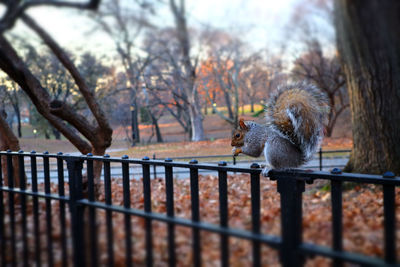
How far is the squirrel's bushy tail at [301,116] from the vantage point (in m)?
1.42

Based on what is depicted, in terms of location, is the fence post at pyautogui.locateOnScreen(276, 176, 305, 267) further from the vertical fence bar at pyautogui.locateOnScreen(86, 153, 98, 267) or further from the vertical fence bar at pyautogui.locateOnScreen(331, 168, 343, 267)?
the vertical fence bar at pyautogui.locateOnScreen(86, 153, 98, 267)

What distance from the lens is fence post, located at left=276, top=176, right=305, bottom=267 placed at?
1.16 metres

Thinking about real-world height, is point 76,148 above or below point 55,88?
below

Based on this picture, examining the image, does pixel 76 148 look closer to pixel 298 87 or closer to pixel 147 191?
pixel 147 191

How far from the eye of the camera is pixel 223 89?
565 cm

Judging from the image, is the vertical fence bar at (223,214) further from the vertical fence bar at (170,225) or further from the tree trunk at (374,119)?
the tree trunk at (374,119)

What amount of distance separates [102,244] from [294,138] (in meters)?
1.02

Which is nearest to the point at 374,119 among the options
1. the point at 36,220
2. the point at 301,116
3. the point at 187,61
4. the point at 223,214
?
the point at 187,61

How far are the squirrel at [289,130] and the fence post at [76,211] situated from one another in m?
0.88

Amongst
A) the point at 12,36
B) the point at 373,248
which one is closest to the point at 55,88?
the point at 12,36

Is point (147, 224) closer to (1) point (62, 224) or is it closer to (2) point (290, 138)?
(1) point (62, 224)

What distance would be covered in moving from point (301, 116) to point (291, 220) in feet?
1.38

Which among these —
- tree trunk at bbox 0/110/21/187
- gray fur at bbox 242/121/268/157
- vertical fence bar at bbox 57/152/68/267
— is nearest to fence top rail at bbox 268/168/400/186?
gray fur at bbox 242/121/268/157

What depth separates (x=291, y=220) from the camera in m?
1.21
